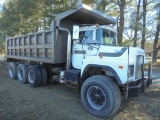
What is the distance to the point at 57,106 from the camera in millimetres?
5074

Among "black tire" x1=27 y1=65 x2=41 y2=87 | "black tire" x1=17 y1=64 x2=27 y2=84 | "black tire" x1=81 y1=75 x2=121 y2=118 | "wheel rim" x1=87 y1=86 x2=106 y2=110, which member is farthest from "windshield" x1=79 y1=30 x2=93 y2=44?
"black tire" x1=17 y1=64 x2=27 y2=84

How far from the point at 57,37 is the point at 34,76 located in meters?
2.10

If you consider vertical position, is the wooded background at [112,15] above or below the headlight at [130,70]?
above

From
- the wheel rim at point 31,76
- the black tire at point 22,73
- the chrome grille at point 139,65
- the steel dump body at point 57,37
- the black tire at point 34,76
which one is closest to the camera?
the chrome grille at point 139,65

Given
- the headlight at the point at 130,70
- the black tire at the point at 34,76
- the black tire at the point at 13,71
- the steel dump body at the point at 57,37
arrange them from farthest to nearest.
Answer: the black tire at the point at 13,71, the black tire at the point at 34,76, the steel dump body at the point at 57,37, the headlight at the point at 130,70

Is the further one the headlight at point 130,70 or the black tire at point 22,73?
the black tire at point 22,73

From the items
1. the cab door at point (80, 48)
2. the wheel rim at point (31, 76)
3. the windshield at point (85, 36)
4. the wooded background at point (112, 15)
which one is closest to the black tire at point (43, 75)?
the wheel rim at point (31, 76)

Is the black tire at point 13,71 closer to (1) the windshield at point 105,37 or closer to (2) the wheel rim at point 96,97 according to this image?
(1) the windshield at point 105,37

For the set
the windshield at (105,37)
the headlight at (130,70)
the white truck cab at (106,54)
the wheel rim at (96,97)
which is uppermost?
the windshield at (105,37)

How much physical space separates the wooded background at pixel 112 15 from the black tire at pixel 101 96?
9.05 m

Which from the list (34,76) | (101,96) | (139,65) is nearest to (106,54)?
(139,65)

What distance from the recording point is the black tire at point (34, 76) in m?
7.36

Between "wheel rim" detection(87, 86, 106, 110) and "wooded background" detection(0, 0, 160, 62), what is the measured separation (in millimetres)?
9022

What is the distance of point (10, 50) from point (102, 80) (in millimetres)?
7029
